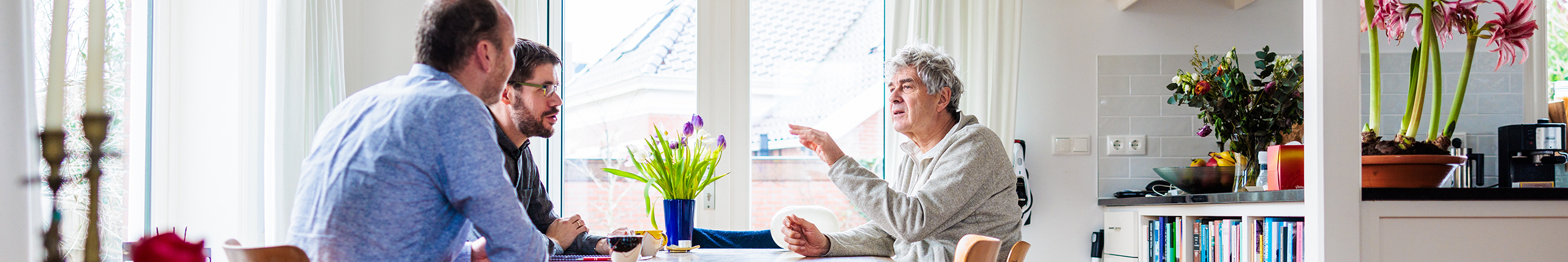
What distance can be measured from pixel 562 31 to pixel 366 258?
104 inches

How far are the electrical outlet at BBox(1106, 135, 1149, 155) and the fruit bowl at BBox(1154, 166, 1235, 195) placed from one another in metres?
0.42

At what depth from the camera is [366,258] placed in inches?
38.6

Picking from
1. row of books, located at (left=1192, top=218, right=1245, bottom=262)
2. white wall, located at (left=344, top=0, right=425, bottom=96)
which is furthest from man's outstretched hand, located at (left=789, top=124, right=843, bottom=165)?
white wall, located at (left=344, top=0, right=425, bottom=96)

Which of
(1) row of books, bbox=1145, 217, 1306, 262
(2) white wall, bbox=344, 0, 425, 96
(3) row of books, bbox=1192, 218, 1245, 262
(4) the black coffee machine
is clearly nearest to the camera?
(1) row of books, bbox=1145, 217, 1306, 262

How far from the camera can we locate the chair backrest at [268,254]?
98 cm

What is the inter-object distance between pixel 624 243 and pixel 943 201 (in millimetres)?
671

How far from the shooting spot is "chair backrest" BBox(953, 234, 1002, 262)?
135 centimetres

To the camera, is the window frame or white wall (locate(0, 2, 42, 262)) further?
the window frame

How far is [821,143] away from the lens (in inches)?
79.4

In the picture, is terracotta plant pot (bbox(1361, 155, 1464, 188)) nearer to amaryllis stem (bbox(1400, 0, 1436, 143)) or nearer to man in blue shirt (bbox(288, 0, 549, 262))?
amaryllis stem (bbox(1400, 0, 1436, 143))

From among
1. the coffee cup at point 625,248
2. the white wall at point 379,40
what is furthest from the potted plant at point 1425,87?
the white wall at point 379,40

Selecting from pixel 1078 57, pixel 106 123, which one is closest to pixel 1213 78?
pixel 1078 57

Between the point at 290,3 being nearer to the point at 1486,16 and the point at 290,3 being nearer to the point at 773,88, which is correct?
the point at 773,88

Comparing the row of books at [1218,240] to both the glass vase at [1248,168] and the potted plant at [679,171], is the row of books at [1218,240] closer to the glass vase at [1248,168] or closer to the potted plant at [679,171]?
the glass vase at [1248,168]
